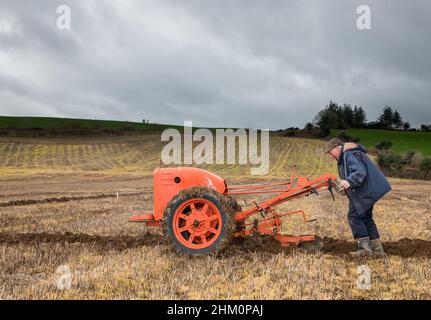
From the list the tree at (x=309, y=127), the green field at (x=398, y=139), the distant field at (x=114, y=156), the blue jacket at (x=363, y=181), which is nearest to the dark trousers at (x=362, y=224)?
the blue jacket at (x=363, y=181)

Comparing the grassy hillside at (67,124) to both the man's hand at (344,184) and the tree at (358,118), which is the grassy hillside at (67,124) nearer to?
the tree at (358,118)

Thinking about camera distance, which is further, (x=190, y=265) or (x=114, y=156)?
(x=114, y=156)

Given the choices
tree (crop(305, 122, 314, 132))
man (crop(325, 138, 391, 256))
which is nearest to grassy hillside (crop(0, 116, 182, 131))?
tree (crop(305, 122, 314, 132))

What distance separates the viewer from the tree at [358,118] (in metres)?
94.2

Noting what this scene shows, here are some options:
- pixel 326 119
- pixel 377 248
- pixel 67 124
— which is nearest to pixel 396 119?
pixel 326 119

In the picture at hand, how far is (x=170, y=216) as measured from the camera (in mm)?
6457

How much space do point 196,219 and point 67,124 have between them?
72.0 meters

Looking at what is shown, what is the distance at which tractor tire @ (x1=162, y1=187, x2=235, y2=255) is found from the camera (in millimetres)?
6348

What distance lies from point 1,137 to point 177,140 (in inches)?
885

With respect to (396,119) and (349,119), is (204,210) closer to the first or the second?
(349,119)

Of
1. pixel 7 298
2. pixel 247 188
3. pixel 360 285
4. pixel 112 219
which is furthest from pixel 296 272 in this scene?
pixel 112 219

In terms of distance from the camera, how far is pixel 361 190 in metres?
6.48

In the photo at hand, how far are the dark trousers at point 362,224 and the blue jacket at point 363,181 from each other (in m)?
0.16
